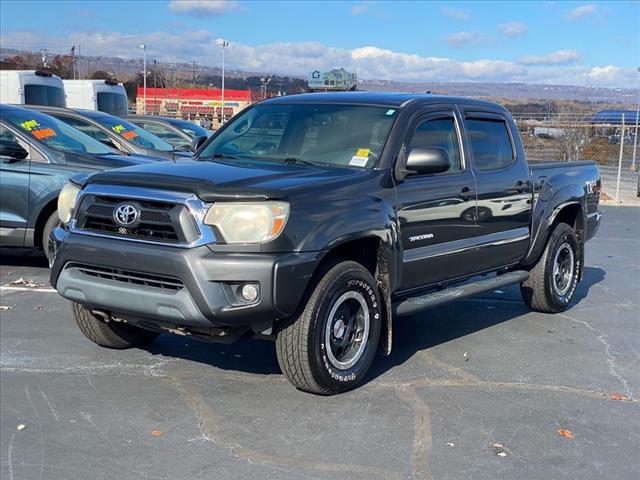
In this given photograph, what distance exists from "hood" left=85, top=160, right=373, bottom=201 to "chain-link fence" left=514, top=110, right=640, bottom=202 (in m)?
17.5

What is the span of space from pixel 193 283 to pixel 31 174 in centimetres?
489

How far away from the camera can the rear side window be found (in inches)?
256

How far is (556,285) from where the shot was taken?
7621 millimetres

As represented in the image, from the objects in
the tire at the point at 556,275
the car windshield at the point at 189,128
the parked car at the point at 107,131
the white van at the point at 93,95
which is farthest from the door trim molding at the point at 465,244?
the white van at the point at 93,95

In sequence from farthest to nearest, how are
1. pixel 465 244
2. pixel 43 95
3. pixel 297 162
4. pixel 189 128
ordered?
pixel 43 95 < pixel 189 128 < pixel 465 244 < pixel 297 162

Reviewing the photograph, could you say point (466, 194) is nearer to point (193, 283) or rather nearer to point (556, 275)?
point (556, 275)

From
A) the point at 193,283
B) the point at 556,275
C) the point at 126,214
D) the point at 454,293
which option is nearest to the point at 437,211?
the point at 454,293

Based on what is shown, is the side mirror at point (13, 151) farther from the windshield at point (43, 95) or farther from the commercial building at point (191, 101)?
the commercial building at point (191, 101)

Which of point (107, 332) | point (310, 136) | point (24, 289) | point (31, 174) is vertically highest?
point (310, 136)

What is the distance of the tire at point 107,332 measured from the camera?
226 inches

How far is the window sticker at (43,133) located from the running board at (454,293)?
17.1ft

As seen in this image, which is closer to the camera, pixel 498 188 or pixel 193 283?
pixel 193 283

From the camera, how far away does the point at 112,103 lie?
70.4 ft

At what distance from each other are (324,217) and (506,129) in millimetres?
2938
